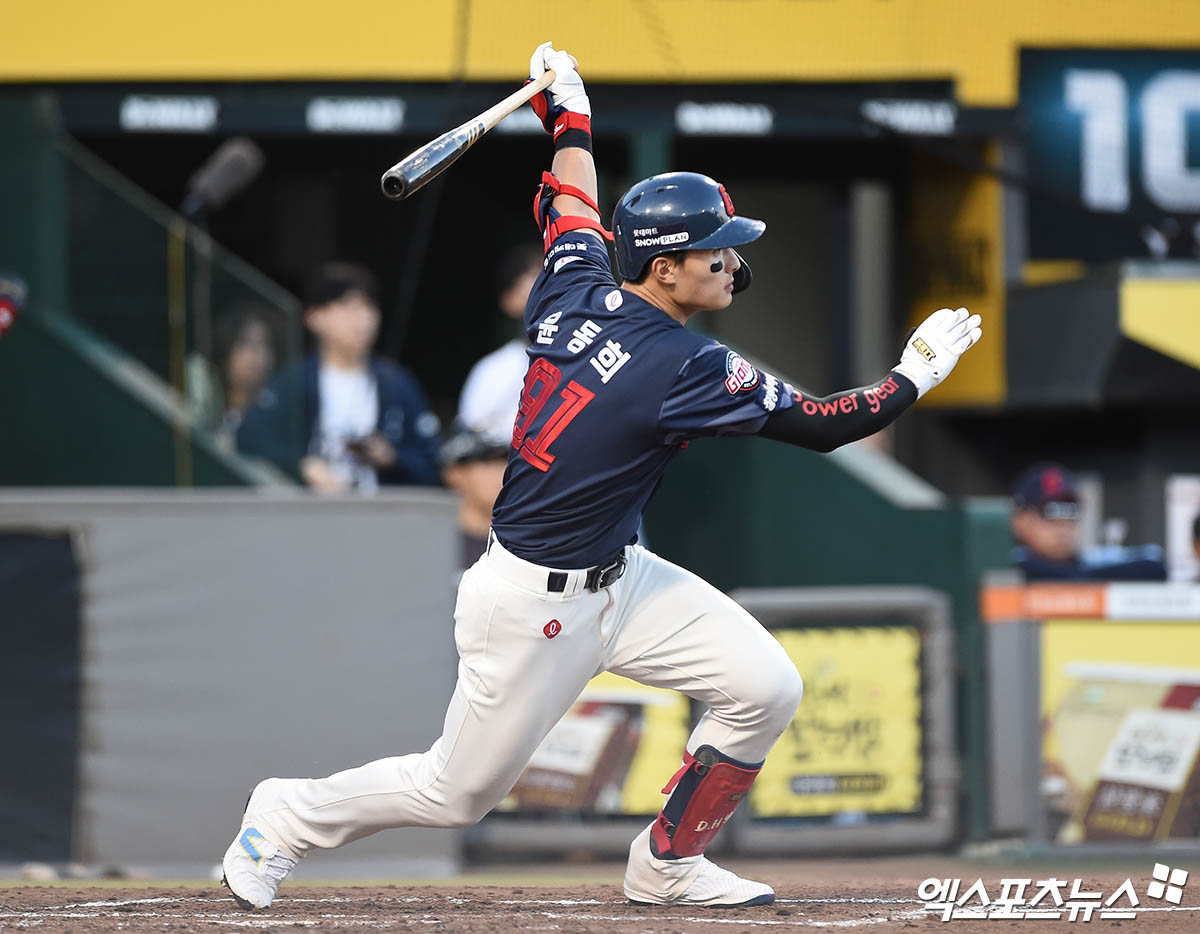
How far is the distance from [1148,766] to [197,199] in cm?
532

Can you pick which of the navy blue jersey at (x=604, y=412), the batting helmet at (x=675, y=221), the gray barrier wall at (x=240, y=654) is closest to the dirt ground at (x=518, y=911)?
the navy blue jersey at (x=604, y=412)

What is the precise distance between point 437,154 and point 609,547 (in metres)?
1.17

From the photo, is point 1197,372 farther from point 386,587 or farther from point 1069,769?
point 386,587

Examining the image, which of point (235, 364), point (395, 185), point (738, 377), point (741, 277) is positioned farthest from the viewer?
point (235, 364)

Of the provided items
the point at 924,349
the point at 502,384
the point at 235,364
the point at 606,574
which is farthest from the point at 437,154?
the point at 235,364

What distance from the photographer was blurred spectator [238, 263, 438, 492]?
802 centimetres

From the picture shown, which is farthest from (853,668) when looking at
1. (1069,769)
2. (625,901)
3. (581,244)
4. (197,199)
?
(197,199)

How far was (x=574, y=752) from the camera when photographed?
7.17 m

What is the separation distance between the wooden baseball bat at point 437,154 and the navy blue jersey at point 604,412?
0.48 metres

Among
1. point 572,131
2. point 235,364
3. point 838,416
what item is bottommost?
point 838,416

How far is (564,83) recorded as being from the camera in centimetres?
527

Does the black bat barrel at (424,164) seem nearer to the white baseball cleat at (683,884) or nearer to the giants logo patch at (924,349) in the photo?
the giants logo patch at (924,349)

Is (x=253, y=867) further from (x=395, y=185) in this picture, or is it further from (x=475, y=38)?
(x=475, y=38)

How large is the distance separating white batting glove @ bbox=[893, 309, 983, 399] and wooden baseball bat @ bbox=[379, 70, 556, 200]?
1.31m
